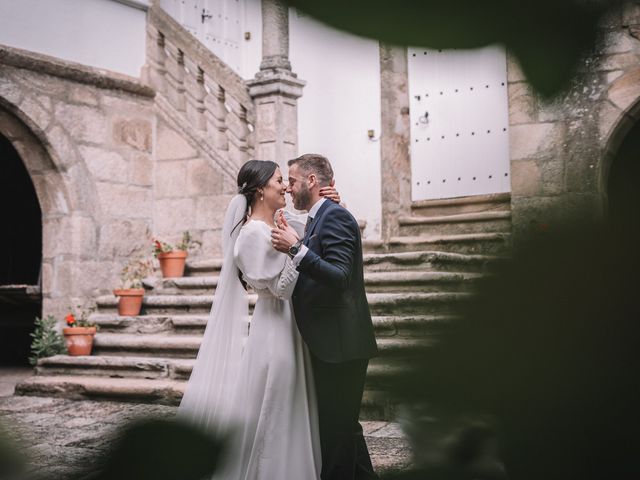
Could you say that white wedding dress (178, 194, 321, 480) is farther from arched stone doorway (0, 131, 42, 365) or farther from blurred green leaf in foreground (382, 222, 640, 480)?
arched stone doorway (0, 131, 42, 365)

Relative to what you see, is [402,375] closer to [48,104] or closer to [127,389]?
[127,389]

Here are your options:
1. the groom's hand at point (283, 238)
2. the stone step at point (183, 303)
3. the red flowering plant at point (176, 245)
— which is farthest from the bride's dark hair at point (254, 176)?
the red flowering plant at point (176, 245)

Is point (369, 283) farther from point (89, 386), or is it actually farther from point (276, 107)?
point (89, 386)

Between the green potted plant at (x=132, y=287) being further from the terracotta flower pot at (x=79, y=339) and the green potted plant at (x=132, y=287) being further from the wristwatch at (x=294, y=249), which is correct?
the wristwatch at (x=294, y=249)

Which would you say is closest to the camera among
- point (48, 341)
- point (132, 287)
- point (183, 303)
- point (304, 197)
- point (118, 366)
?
point (304, 197)

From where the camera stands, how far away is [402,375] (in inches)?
15.4

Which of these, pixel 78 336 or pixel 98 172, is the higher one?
pixel 98 172

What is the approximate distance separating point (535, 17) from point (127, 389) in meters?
4.72

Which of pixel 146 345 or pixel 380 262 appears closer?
pixel 146 345

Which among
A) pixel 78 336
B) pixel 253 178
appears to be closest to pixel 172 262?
pixel 78 336

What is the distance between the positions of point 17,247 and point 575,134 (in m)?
7.53

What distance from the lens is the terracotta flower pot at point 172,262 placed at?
20.9ft

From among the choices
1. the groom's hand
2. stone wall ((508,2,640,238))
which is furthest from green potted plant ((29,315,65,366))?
stone wall ((508,2,640,238))

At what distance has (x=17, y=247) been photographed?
738cm
